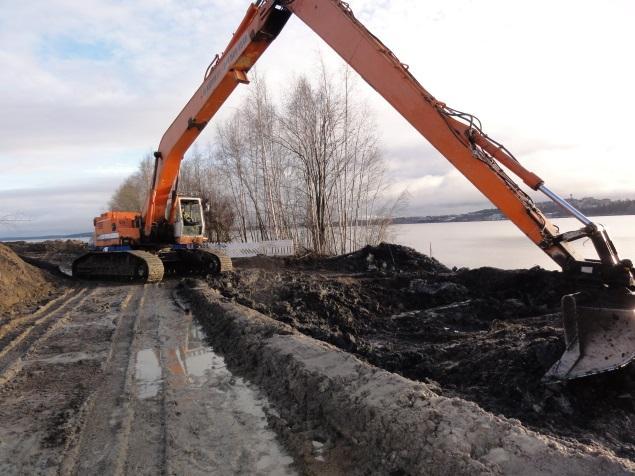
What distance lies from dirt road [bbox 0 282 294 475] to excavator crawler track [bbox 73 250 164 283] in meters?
5.35

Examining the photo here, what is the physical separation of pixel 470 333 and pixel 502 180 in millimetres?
2408

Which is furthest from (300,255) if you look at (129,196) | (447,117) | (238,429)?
(129,196)

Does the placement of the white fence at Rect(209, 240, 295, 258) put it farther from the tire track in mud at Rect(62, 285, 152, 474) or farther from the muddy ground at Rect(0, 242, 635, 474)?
the tire track in mud at Rect(62, 285, 152, 474)

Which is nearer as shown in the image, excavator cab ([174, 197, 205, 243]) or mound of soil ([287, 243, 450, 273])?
excavator cab ([174, 197, 205, 243])

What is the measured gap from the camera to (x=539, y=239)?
5.23 metres

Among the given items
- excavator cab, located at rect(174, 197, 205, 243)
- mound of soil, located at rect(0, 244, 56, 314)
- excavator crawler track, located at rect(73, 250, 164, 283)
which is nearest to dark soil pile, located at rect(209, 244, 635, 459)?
excavator crawler track, located at rect(73, 250, 164, 283)

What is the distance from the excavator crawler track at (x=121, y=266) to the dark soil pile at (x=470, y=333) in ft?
5.63

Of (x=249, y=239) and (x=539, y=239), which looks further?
(x=249, y=239)

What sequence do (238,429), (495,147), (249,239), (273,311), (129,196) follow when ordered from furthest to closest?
(129,196), (249,239), (273,311), (495,147), (238,429)

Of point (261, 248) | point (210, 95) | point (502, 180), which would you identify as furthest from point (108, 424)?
point (261, 248)

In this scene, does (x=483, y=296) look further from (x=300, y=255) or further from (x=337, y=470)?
(x=300, y=255)

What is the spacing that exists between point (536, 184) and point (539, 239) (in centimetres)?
60

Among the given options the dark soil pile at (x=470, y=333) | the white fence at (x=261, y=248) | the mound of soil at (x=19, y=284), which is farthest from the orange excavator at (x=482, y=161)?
the white fence at (x=261, y=248)

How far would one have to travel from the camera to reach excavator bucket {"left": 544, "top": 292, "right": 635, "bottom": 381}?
4344mm
